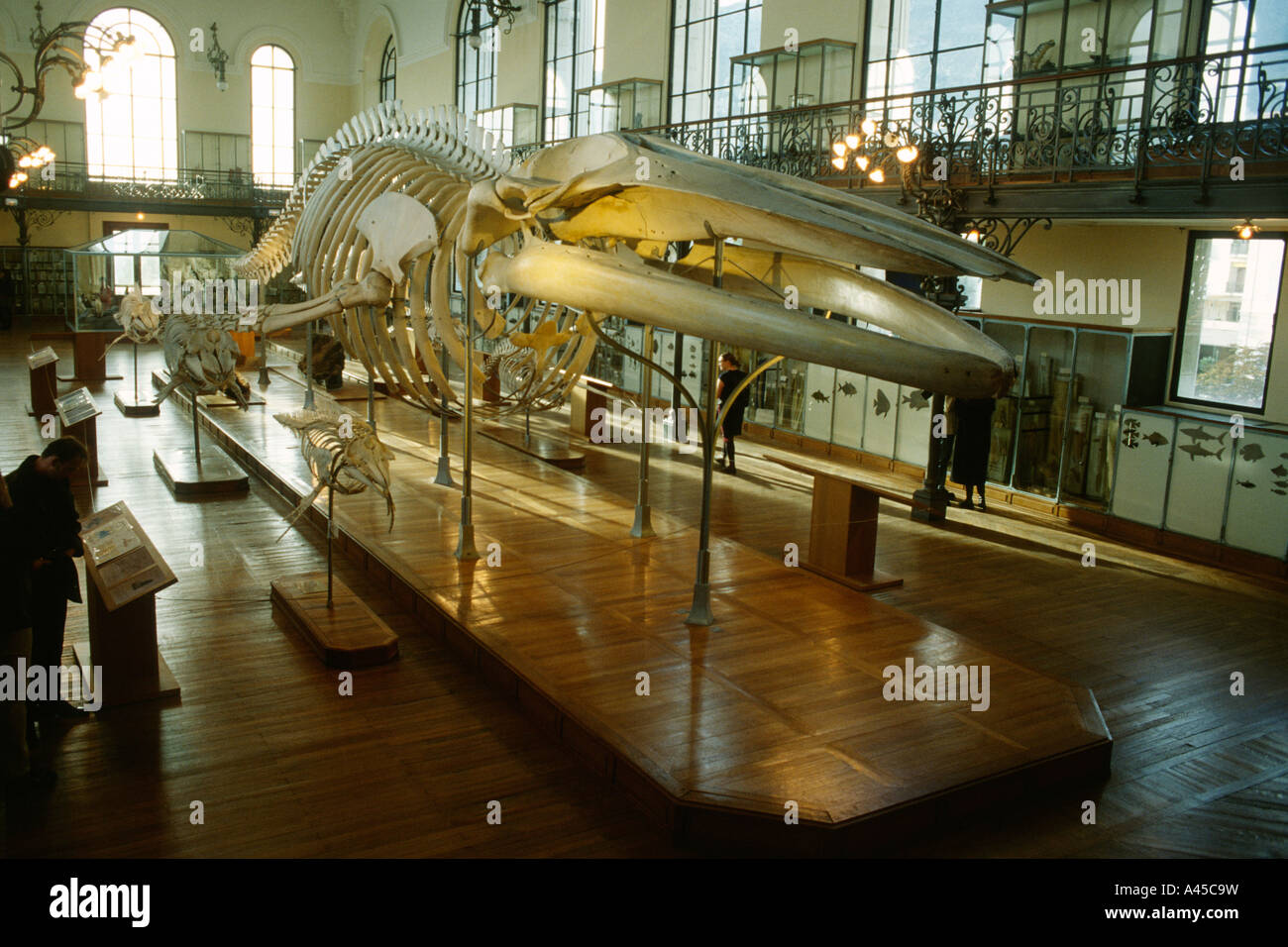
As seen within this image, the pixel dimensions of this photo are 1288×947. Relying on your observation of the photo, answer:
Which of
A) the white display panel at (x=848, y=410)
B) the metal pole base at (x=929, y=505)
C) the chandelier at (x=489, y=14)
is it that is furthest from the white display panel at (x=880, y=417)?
the chandelier at (x=489, y=14)

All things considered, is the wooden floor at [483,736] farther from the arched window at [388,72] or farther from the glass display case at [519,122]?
the arched window at [388,72]

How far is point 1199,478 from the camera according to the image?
9.96m

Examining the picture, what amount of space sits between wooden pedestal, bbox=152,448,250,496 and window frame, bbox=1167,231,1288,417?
994 cm

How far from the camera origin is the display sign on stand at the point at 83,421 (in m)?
9.81

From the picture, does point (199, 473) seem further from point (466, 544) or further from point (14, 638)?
point (14, 638)

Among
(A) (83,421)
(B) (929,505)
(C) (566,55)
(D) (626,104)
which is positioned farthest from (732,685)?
(C) (566,55)

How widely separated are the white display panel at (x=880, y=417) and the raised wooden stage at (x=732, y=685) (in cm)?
540

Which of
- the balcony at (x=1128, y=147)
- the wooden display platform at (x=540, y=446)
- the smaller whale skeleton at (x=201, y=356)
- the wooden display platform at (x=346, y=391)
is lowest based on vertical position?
the wooden display platform at (x=540, y=446)

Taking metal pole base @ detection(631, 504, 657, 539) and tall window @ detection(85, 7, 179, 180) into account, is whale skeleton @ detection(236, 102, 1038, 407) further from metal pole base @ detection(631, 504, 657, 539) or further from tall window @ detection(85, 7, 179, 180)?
tall window @ detection(85, 7, 179, 180)

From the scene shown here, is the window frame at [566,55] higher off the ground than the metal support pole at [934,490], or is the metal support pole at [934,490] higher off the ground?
the window frame at [566,55]

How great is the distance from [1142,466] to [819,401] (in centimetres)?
491

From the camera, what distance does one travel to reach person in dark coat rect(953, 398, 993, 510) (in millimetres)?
11328
